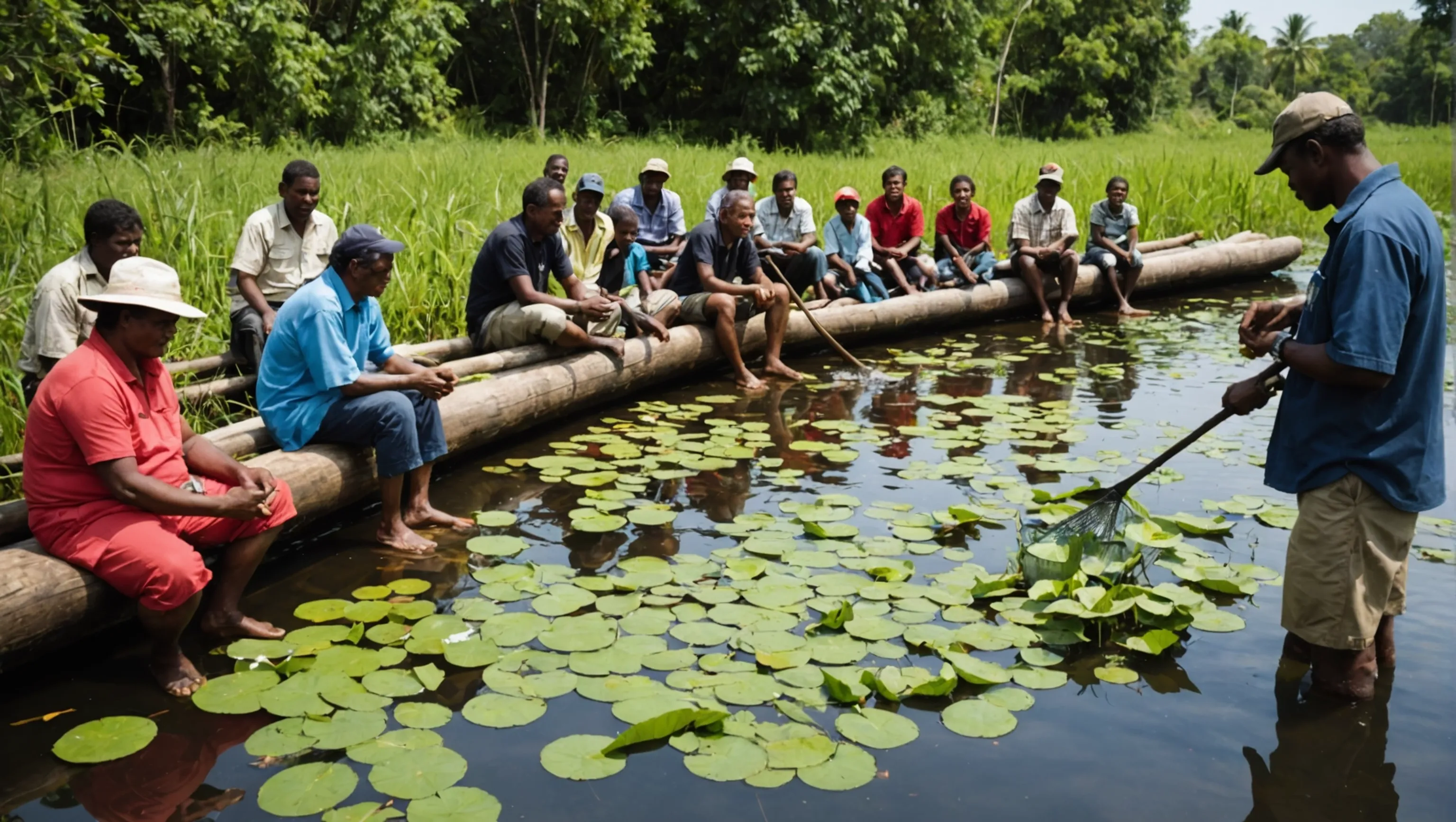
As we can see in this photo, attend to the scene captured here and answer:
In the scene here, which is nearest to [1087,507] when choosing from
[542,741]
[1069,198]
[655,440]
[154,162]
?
[542,741]

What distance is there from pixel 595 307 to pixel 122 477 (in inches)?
142

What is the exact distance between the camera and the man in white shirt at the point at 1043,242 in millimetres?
9852

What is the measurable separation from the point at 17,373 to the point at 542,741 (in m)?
3.50

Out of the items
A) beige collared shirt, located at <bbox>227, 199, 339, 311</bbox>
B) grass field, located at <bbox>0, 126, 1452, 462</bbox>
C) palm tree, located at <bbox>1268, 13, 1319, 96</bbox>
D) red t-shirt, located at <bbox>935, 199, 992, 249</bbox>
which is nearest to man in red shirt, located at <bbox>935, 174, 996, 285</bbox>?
red t-shirt, located at <bbox>935, 199, 992, 249</bbox>

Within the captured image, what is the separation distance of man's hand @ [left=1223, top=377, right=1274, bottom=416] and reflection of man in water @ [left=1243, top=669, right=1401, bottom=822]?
864mm

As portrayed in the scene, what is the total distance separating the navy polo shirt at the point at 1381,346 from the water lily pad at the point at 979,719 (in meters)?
0.98

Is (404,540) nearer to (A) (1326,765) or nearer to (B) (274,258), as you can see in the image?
(B) (274,258)

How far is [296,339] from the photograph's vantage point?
447 cm

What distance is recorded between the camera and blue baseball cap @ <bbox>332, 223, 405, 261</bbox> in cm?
443

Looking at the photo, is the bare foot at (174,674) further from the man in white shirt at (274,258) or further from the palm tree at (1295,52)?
the palm tree at (1295,52)

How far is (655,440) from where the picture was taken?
20.2 feet

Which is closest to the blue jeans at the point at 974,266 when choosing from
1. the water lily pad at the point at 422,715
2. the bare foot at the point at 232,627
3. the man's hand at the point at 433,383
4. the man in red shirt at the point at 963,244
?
the man in red shirt at the point at 963,244

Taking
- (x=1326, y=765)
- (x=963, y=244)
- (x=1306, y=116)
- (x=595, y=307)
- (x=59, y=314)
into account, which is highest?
(x=1306, y=116)

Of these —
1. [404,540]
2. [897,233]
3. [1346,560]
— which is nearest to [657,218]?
[897,233]
